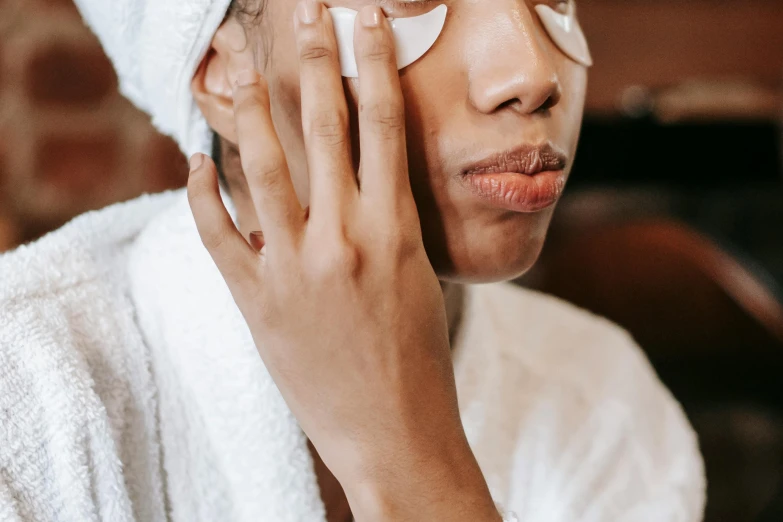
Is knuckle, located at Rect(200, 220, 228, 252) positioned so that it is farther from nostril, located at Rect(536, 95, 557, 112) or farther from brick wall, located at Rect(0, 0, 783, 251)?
brick wall, located at Rect(0, 0, 783, 251)

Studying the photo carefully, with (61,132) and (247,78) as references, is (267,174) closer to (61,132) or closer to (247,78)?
(247,78)

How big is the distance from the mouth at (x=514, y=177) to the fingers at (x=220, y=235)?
7.0 inches

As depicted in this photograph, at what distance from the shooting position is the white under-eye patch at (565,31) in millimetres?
606

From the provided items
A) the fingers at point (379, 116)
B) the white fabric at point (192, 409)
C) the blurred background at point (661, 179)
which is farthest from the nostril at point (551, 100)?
the blurred background at point (661, 179)

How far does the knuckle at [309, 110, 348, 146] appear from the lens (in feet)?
1.69

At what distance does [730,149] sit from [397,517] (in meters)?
1.31

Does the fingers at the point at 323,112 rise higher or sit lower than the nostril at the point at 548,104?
higher

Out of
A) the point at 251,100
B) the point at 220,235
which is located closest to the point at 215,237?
the point at 220,235

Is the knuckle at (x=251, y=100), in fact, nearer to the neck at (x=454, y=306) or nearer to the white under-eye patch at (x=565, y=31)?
the white under-eye patch at (x=565, y=31)

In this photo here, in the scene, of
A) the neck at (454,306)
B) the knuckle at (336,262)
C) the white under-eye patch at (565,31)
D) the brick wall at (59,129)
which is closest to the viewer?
→ the knuckle at (336,262)

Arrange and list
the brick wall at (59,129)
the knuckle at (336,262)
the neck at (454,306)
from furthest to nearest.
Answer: the brick wall at (59,129)
the neck at (454,306)
the knuckle at (336,262)

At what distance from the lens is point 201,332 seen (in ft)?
2.20

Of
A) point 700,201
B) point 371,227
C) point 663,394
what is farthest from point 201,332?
point 700,201

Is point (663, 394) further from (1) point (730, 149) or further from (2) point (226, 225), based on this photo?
(1) point (730, 149)
